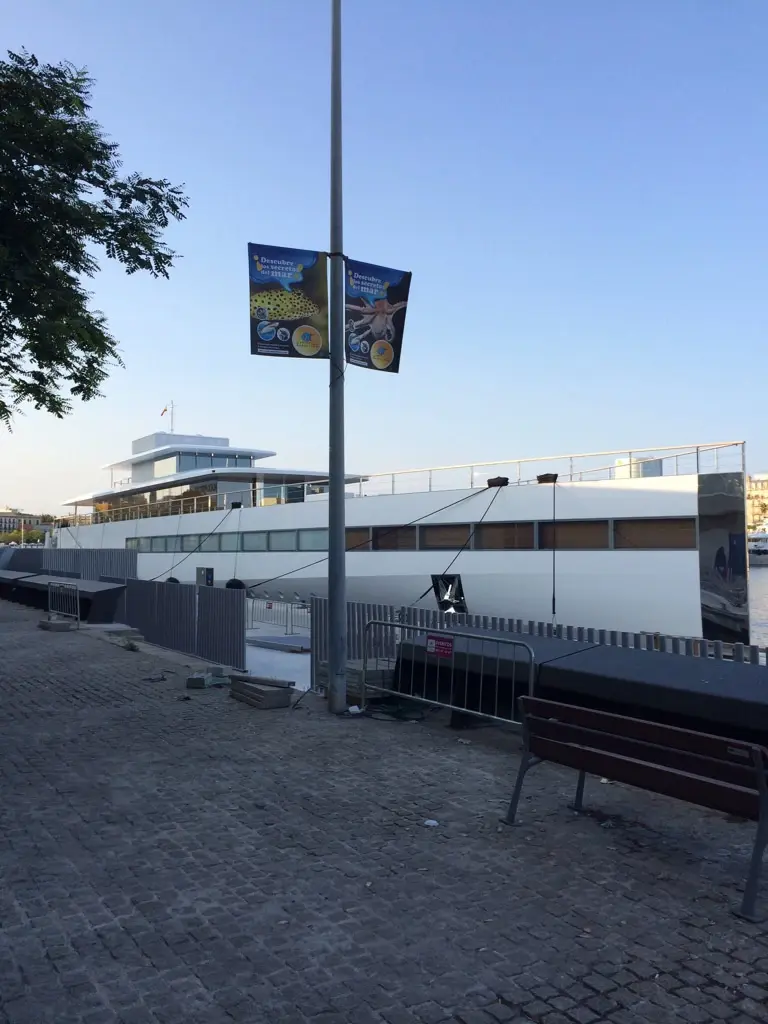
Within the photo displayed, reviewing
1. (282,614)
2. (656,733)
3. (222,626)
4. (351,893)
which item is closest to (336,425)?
(656,733)

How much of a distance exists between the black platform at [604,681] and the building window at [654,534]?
332 inches

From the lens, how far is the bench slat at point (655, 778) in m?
4.04

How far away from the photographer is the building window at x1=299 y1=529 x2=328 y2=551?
76.8 feet

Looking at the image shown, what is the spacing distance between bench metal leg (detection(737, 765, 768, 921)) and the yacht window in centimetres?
2265

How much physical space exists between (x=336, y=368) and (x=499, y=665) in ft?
12.4

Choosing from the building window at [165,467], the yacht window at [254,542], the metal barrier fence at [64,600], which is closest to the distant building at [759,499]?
the building window at [165,467]

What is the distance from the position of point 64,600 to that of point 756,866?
18.9 meters

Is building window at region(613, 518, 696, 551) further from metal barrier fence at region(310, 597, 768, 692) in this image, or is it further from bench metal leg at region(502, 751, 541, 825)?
bench metal leg at region(502, 751, 541, 825)

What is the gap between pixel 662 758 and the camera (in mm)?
4449

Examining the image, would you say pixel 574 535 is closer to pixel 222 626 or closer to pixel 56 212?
pixel 222 626

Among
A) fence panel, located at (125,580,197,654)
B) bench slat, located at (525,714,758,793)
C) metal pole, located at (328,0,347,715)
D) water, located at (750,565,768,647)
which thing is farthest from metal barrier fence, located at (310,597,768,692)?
water, located at (750,565,768,647)

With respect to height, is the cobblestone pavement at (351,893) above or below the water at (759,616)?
above

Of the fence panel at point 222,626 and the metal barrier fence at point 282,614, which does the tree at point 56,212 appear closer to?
the fence panel at point 222,626

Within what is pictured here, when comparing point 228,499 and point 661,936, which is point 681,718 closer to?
point 661,936
